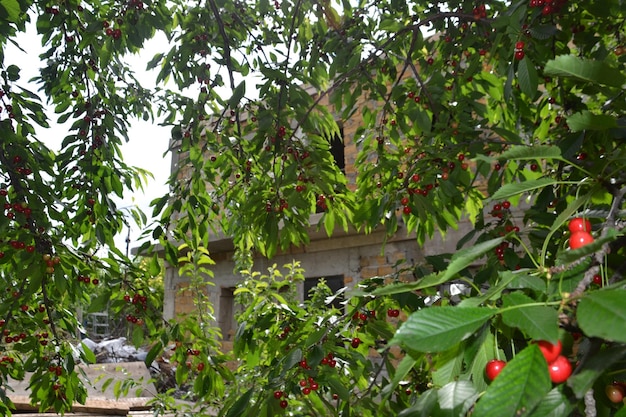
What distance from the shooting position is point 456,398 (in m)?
0.53

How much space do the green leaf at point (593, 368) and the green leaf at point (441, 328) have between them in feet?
0.30

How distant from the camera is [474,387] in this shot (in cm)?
55

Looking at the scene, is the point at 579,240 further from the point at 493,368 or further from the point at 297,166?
the point at 297,166

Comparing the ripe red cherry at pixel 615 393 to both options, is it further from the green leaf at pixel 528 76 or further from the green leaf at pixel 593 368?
the green leaf at pixel 528 76

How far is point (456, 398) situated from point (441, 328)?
17cm

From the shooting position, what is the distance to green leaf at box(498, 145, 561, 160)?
542mm

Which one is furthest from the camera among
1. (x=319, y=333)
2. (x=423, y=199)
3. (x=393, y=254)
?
(x=393, y=254)

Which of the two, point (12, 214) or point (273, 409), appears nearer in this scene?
point (273, 409)

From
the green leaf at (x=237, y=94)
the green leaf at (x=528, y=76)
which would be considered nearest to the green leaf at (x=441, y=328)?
the green leaf at (x=528, y=76)

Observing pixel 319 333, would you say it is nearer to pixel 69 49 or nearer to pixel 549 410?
pixel 549 410

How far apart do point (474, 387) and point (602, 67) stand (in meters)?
0.37

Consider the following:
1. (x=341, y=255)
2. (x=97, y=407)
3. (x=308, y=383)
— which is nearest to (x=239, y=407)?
(x=308, y=383)

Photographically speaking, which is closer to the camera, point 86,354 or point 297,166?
point 297,166

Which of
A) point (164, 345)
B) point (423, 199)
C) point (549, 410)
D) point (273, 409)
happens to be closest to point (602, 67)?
point (549, 410)
